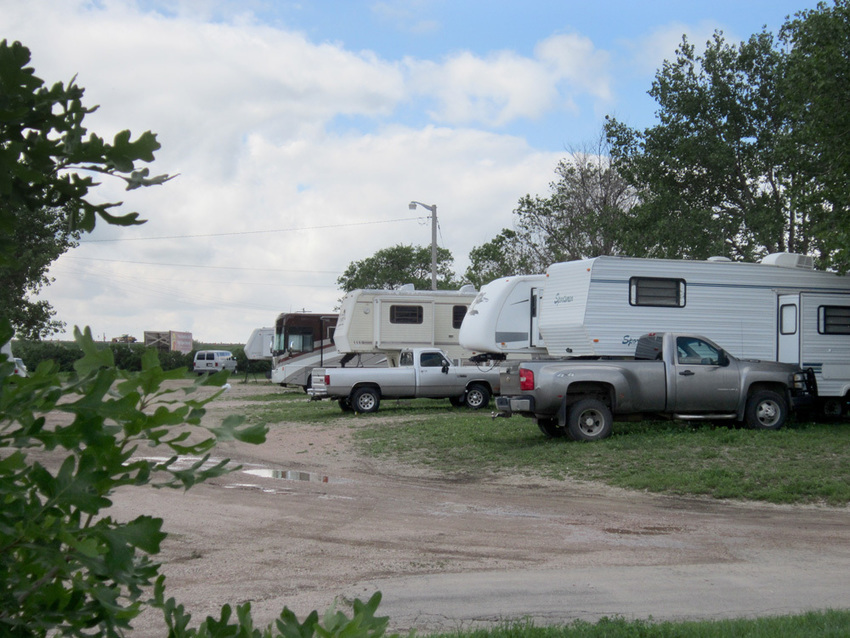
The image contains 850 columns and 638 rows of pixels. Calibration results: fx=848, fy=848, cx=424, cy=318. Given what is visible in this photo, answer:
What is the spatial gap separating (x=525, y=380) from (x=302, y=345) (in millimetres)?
18172

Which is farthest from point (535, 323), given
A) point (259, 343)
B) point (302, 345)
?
point (259, 343)

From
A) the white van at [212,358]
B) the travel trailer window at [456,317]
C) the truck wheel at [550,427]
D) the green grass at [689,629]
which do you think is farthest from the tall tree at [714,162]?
the white van at [212,358]

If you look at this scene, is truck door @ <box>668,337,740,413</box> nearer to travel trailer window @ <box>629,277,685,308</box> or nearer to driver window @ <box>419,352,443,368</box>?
travel trailer window @ <box>629,277,685,308</box>

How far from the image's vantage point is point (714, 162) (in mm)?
25859

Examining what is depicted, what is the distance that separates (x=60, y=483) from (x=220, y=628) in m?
0.47

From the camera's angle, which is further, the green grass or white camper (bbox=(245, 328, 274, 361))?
white camper (bbox=(245, 328, 274, 361))

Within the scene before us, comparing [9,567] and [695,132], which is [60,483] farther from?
[695,132]

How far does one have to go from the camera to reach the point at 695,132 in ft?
87.6

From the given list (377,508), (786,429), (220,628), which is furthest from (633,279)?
(220,628)

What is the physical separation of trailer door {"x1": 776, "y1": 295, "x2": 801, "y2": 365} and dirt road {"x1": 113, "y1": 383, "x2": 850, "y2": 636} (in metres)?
8.21

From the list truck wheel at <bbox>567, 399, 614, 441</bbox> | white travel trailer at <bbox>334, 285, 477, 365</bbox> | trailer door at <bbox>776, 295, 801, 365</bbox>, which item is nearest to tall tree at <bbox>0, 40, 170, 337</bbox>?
truck wheel at <bbox>567, 399, 614, 441</bbox>

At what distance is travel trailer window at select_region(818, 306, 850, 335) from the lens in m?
18.3

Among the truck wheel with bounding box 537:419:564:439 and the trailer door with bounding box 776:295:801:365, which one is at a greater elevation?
the trailer door with bounding box 776:295:801:365

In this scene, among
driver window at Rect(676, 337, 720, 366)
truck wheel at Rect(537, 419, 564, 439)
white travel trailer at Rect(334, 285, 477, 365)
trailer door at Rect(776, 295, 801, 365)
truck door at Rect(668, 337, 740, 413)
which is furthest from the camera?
white travel trailer at Rect(334, 285, 477, 365)
